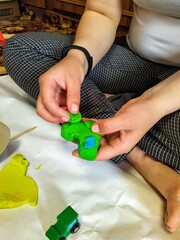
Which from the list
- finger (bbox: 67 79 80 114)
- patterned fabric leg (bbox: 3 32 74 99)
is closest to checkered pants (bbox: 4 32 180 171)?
patterned fabric leg (bbox: 3 32 74 99)

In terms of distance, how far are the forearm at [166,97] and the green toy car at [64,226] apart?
0.77 ft

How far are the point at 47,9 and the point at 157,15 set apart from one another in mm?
1111

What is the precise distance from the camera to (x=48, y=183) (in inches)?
20.1

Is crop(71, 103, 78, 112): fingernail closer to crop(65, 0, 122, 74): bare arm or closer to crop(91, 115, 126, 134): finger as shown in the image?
crop(91, 115, 126, 134): finger

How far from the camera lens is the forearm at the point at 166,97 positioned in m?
0.44

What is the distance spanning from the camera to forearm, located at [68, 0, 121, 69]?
597mm

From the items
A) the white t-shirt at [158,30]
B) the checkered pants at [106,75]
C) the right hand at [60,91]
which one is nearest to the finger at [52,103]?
the right hand at [60,91]

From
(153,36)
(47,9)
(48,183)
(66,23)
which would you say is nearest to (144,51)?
(153,36)

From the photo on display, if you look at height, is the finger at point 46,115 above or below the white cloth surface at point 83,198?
above

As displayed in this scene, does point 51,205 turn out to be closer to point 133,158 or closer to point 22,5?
point 133,158

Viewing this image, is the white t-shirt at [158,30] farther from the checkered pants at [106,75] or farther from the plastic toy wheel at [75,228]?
the plastic toy wheel at [75,228]

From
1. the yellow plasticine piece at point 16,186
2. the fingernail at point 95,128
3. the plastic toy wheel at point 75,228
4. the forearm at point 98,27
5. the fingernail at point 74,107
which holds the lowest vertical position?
the plastic toy wheel at point 75,228

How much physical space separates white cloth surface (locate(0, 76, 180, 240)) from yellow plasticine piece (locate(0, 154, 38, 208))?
0.04ft

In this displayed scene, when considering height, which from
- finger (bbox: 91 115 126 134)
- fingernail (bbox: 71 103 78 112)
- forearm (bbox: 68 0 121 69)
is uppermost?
forearm (bbox: 68 0 121 69)
